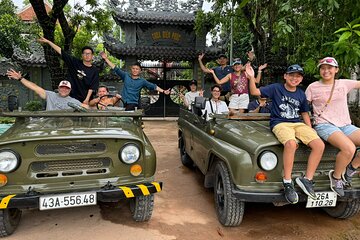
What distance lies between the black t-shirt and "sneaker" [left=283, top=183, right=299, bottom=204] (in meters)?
3.51

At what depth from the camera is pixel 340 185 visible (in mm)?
3041

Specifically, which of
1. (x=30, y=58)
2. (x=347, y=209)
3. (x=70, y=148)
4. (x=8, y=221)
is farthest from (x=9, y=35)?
(x=347, y=209)

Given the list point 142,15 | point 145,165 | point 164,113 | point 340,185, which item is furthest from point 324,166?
point 142,15

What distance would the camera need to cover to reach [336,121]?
3.44m

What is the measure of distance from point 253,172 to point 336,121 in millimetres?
1236

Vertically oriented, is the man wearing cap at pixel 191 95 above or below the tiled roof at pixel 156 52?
below

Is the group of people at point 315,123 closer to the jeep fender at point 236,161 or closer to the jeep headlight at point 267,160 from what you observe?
the jeep headlight at point 267,160

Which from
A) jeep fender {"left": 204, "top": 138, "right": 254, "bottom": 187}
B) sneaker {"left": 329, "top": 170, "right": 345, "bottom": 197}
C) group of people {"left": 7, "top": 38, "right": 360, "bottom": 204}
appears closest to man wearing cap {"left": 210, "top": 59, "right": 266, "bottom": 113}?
group of people {"left": 7, "top": 38, "right": 360, "bottom": 204}

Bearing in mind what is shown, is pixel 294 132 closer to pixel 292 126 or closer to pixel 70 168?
pixel 292 126

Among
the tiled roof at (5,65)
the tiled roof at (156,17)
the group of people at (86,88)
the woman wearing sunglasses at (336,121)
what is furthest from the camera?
the tiled roof at (5,65)

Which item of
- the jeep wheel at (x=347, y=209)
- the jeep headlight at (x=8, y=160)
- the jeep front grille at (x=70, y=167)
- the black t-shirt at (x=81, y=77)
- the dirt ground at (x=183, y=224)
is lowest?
the dirt ground at (x=183, y=224)

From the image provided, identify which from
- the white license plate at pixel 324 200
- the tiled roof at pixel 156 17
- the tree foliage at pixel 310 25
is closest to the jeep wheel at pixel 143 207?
the white license plate at pixel 324 200

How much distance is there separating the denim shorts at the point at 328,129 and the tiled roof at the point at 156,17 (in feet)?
44.0

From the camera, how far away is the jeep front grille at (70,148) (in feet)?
9.68
